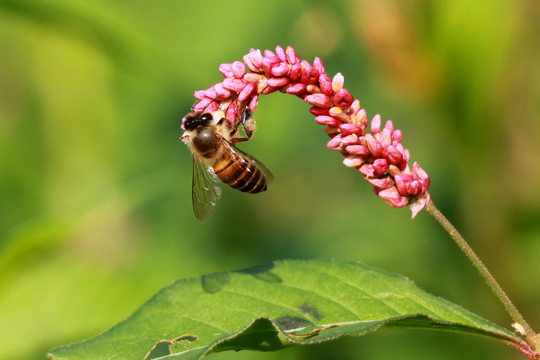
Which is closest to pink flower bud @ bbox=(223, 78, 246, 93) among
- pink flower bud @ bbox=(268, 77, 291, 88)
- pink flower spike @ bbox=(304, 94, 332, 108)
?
pink flower bud @ bbox=(268, 77, 291, 88)

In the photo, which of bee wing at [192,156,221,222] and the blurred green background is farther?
the blurred green background

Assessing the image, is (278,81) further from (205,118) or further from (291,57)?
(205,118)

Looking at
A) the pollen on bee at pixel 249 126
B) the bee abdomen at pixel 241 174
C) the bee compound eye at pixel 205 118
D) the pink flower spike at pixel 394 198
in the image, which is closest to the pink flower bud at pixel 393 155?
the pink flower spike at pixel 394 198

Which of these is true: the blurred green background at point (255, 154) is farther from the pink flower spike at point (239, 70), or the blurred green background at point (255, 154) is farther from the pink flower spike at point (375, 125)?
the pink flower spike at point (239, 70)

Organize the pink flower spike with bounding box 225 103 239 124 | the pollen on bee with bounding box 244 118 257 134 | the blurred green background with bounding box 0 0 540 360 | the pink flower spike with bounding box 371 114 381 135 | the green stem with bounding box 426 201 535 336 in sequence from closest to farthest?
the green stem with bounding box 426 201 535 336
the pink flower spike with bounding box 371 114 381 135
the pink flower spike with bounding box 225 103 239 124
the pollen on bee with bounding box 244 118 257 134
the blurred green background with bounding box 0 0 540 360

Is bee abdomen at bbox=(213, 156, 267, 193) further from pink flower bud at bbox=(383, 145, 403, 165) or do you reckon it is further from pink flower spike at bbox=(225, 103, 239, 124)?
pink flower bud at bbox=(383, 145, 403, 165)

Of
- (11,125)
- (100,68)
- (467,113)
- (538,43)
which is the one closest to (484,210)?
(467,113)
